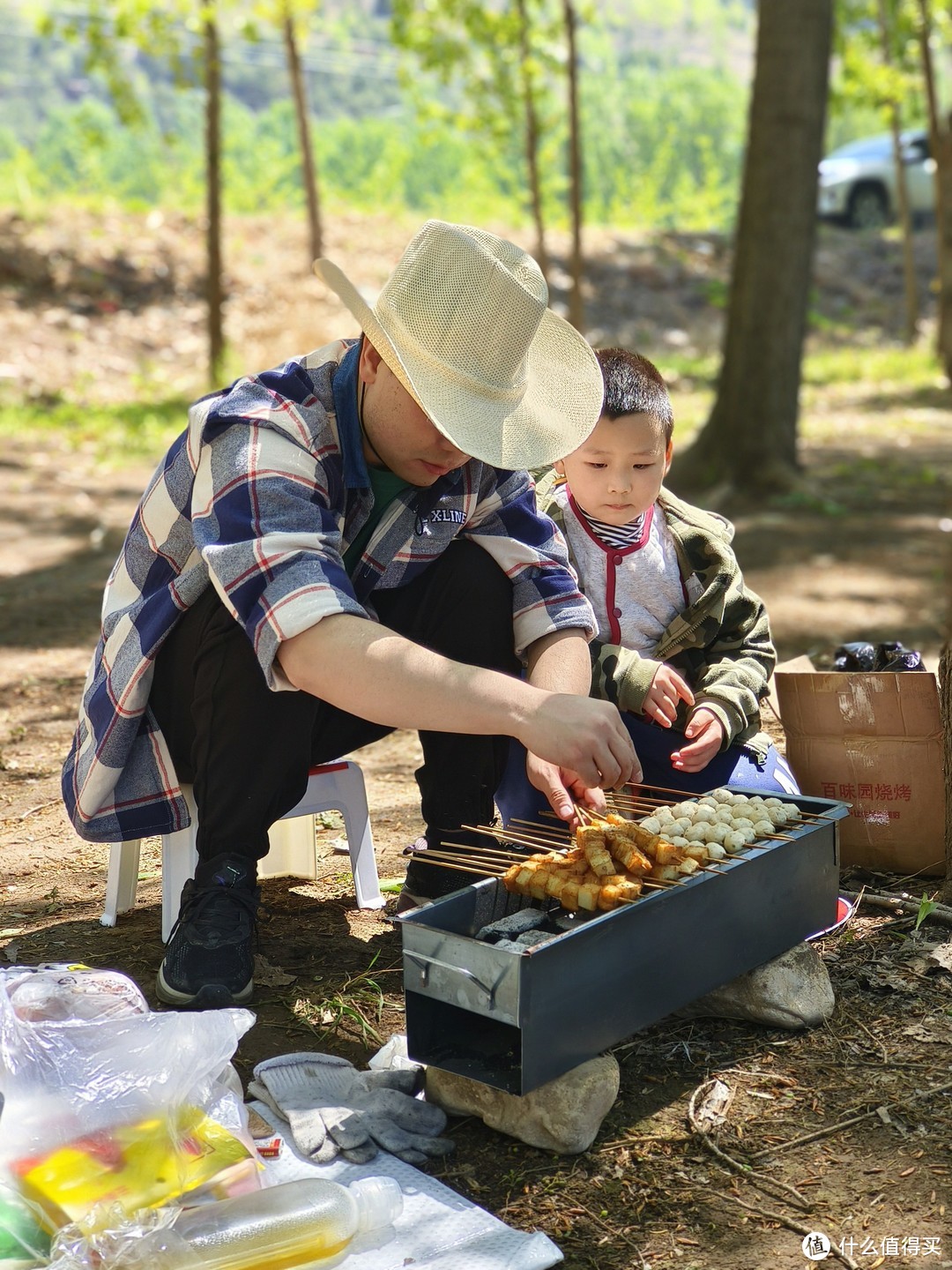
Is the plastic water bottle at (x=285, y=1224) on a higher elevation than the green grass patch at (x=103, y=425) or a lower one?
lower

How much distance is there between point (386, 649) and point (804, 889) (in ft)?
2.99

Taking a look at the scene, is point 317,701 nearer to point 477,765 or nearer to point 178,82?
point 477,765

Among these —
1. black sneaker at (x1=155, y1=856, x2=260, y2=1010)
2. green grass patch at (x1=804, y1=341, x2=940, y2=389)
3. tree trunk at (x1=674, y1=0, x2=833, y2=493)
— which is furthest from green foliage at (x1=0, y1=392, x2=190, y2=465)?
black sneaker at (x1=155, y1=856, x2=260, y2=1010)

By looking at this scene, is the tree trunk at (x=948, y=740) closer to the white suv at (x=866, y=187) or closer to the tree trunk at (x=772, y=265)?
the tree trunk at (x=772, y=265)

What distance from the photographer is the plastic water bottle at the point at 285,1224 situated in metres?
1.64

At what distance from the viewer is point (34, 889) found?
3.03 meters

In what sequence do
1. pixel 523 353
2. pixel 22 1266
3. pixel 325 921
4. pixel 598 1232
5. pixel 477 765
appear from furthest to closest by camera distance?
pixel 325 921 → pixel 477 765 → pixel 523 353 → pixel 598 1232 → pixel 22 1266

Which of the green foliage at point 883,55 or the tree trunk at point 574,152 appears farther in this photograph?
the green foliage at point 883,55

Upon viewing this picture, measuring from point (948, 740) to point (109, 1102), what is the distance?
183 cm

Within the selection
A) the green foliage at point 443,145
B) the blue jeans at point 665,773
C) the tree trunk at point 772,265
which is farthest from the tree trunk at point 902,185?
the blue jeans at point 665,773

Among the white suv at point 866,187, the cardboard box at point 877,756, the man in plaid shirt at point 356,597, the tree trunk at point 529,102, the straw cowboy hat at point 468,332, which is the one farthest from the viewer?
the white suv at point 866,187

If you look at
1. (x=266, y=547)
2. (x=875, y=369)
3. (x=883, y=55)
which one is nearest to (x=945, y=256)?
(x=266, y=547)

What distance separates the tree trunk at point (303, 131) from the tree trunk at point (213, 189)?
1.07 metres

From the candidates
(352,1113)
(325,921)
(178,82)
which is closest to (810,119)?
(178,82)
